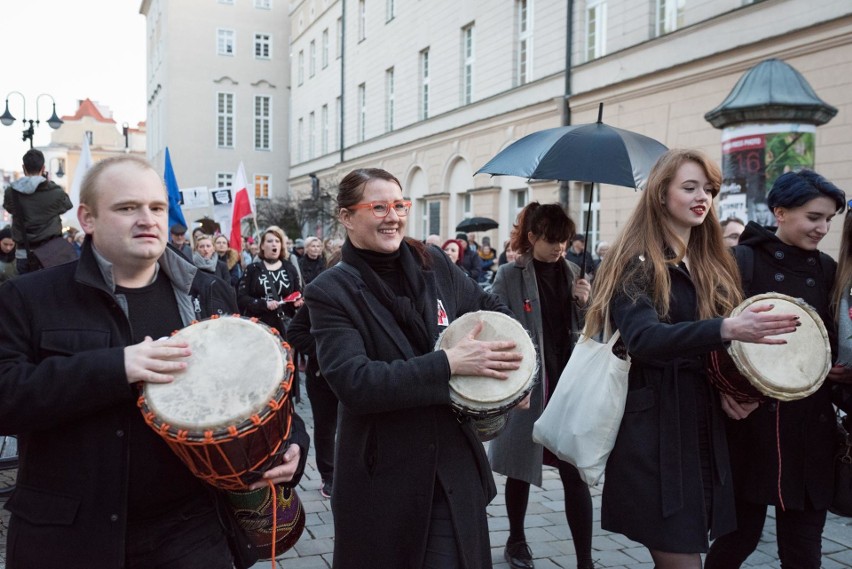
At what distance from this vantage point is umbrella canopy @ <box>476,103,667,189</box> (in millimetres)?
4852

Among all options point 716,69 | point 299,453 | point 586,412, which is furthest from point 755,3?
point 299,453

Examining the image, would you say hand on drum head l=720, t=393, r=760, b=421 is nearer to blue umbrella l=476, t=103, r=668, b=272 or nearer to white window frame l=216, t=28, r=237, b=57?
blue umbrella l=476, t=103, r=668, b=272

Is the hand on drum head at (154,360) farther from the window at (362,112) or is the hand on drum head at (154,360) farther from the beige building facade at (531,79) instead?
the window at (362,112)

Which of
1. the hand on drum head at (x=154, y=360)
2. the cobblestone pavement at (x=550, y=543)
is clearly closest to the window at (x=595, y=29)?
the cobblestone pavement at (x=550, y=543)

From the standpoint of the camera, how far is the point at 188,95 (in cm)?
4569

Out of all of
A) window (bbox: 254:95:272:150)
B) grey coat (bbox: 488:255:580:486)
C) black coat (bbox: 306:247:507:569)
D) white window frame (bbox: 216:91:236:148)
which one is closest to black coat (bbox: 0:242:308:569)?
black coat (bbox: 306:247:507:569)

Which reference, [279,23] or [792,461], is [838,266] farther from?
[279,23]

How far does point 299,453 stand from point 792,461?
2.04 m

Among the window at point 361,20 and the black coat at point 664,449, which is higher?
the window at point 361,20

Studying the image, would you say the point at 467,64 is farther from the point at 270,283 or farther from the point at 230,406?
the point at 230,406

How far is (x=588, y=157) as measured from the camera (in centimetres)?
496

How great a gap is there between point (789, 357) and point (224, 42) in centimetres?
4808

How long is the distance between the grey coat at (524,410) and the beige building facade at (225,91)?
42.0 meters

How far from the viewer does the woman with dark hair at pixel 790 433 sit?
3213 mm
